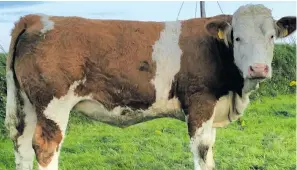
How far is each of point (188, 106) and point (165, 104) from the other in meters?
0.26

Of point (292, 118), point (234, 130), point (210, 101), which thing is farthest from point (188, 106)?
point (292, 118)

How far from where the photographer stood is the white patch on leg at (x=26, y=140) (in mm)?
6535

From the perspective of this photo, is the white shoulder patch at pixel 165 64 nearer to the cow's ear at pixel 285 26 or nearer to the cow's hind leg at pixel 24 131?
the cow's ear at pixel 285 26

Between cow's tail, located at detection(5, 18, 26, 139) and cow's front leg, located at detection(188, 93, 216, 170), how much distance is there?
194 centimetres

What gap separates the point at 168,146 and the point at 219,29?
12.2 feet

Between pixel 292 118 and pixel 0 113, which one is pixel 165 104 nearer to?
pixel 0 113

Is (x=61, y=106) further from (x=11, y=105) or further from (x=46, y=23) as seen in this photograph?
(x=46, y=23)

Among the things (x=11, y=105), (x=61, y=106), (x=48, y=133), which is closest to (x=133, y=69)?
(x=61, y=106)

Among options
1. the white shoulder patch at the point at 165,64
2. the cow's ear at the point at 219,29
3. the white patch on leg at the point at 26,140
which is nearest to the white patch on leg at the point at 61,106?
the white patch on leg at the point at 26,140

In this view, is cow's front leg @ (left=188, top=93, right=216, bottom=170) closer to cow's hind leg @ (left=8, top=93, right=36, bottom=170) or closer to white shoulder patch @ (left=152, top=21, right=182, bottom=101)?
white shoulder patch @ (left=152, top=21, right=182, bottom=101)

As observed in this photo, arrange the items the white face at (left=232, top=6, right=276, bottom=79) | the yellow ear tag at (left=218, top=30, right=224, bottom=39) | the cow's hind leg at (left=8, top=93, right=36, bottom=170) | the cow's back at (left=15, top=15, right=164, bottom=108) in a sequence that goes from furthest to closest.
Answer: the cow's hind leg at (left=8, top=93, right=36, bottom=170) → the yellow ear tag at (left=218, top=30, right=224, bottom=39) → the cow's back at (left=15, top=15, right=164, bottom=108) → the white face at (left=232, top=6, right=276, bottom=79)

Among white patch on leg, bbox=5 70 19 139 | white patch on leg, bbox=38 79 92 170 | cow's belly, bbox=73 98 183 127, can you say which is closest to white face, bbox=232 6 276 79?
cow's belly, bbox=73 98 183 127

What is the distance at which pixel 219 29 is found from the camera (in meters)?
6.25

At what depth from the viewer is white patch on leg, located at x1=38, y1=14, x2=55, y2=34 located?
630cm
